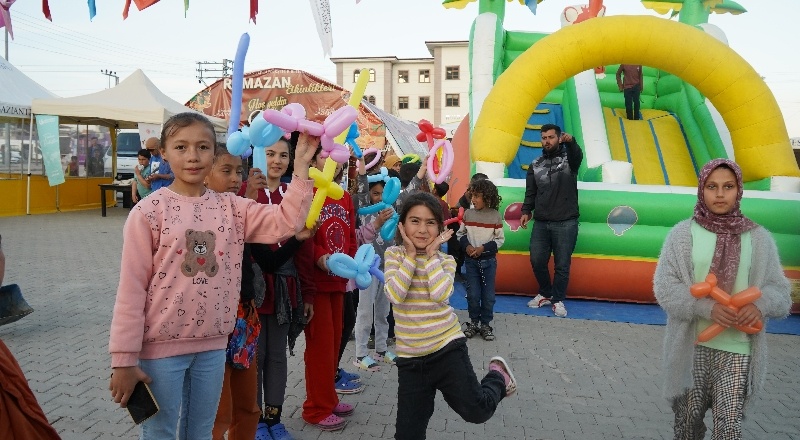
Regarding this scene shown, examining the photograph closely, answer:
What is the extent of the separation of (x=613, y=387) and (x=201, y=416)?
3.11 m

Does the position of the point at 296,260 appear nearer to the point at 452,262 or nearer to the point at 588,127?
the point at 452,262

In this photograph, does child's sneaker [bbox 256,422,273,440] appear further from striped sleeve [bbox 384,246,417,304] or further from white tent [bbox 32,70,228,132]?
white tent [bbox 32,70,228,132]

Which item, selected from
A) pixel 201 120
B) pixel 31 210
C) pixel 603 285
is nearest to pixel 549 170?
pixel 603 285

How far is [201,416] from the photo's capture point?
7.36 ft

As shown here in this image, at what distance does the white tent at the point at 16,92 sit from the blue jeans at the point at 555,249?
42.7 feet

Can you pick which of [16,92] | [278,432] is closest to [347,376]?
[278,432]

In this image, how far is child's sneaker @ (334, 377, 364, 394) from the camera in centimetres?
405

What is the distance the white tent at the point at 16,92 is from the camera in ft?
45.2

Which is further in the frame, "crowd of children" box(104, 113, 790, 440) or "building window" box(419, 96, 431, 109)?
"building window" box(419, 96, 431, 109)

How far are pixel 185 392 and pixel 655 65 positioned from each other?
253 inches

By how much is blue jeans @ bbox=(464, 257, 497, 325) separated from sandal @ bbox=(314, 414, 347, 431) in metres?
2.42

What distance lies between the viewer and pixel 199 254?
208 cm

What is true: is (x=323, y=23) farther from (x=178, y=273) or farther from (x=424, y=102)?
(x=424, y=102)

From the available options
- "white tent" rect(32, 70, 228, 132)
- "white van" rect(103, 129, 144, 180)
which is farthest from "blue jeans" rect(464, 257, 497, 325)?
"white van" rect(103, 129, 144, 180)
